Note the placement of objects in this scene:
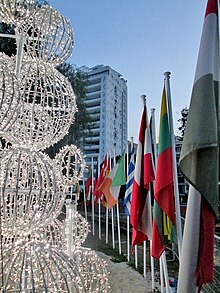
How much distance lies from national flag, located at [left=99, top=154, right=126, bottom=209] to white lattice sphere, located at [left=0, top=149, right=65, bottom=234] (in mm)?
3878

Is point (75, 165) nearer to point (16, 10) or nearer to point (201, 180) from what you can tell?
point (16, 10)

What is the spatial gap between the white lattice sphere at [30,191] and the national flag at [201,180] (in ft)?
2.92

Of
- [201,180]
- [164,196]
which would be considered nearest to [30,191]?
[201,180]

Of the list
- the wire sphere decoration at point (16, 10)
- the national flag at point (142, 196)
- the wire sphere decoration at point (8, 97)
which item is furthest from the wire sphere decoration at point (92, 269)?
the wire sphere decoration at point (16, 10)

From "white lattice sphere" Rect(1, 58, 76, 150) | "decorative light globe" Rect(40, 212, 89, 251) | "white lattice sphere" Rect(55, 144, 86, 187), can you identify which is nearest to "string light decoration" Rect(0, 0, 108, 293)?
"white lattice sphere" Rect(1, 58, 76, 150)

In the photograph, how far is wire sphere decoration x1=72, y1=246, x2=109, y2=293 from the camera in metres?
2.21

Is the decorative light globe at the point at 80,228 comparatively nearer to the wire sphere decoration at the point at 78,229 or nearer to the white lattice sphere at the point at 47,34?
the wire sphere decoration at the point at 78,229

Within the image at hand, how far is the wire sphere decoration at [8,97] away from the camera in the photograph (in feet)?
5.04

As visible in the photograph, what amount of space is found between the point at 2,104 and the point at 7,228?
792 millimetres

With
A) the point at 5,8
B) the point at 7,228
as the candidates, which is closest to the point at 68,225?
the point at 7,228

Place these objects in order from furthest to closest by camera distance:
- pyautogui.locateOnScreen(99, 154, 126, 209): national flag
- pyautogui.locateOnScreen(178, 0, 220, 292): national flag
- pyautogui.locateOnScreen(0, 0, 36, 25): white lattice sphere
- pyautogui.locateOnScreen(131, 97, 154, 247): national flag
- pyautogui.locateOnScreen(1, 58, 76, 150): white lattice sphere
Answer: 1. pyautogui.locateOnScreen(99, 154, 126, 209): national flag
2. pyautogui.locateOnScreen(131, 97, 154, 247): national flag
3. pyautogui.locateOnScreen(1, 58, 76, 150): white lattice sphere
4. pyautogui.locateOnScreen(0, 0, 36, 25): white lattice sphere
5. pyautogui.locateOnScreen(178, 0, 220, 292): national flag

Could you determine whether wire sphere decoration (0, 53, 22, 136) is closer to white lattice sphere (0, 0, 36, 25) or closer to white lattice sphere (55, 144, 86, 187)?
white lattice sphere (0, 0, 36, 25)

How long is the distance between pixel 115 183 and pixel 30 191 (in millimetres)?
4292

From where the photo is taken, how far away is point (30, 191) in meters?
1.67
